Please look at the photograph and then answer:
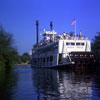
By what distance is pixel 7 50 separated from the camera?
1406 inches

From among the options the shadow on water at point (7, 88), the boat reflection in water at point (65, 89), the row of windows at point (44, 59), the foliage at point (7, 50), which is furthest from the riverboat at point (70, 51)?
the shadow on water at point (7, 88)

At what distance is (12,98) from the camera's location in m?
10.5

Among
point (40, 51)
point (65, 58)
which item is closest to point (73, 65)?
point (65, 58)

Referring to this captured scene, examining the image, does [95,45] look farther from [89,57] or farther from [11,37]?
[11,37]

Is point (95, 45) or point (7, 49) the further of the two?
point (95, 45)

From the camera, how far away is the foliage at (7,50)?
109 ft

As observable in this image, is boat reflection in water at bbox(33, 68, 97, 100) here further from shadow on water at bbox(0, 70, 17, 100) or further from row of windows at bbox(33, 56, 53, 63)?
row of windows at bbox(33, 56, 53, 63)

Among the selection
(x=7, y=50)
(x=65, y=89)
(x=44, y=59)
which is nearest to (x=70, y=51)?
(x=7, y=50)

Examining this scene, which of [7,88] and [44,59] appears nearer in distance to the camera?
[7,88]

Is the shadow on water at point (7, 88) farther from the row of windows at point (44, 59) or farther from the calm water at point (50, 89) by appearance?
the row of windows at point (44, 59)

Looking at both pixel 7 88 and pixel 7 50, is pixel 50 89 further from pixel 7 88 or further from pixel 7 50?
pixel 7 50

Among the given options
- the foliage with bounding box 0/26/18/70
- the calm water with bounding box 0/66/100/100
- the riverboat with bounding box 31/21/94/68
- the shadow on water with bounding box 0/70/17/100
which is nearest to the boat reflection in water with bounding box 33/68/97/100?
the calm water with bounding box 0/66/100/100

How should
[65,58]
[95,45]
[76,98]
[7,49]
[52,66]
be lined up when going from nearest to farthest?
[76,98], [7,49], [65,58], [52,66], [95,45]

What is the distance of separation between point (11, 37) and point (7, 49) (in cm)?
223
